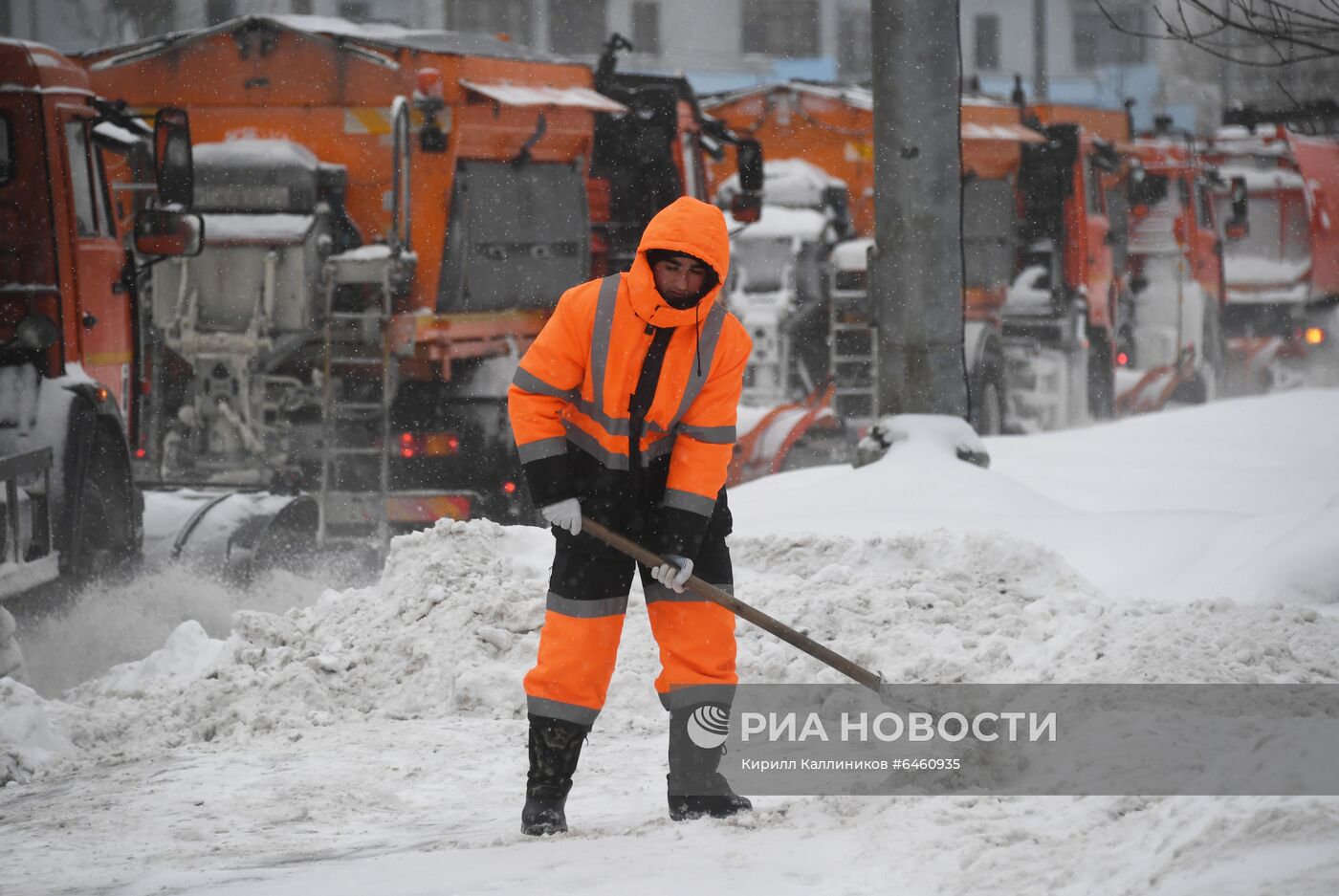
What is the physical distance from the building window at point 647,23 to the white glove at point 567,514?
37.4 meters

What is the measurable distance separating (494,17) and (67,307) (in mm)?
33523

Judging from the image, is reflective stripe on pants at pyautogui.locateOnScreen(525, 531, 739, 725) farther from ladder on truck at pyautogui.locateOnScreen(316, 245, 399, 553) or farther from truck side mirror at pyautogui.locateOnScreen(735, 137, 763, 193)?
truck side mirror at pyautogui.locateOnScreen(735, 137, 763, 193)

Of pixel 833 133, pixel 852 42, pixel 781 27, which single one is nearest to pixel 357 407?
pixel 833 133

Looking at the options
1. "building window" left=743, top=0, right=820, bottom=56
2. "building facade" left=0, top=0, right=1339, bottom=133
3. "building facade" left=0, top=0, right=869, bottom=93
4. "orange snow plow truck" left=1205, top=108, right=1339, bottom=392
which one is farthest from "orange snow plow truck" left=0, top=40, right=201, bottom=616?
"building window" left=743, top=0, right=820, bottom=56

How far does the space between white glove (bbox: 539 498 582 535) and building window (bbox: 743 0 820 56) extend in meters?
37.4

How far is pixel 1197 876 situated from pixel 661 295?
176 cm

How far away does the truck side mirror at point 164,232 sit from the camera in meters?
7.42

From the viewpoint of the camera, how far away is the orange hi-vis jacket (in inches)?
156

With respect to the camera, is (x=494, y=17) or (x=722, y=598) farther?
(x=494, y=17)

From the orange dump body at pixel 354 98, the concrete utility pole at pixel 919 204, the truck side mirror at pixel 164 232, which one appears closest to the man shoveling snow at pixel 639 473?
the concrete utility pole at pixel 919 204

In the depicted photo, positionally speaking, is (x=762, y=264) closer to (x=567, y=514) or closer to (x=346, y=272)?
(x=346, y=272)

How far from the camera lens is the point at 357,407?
9.47 metres

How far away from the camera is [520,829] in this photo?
13.5 ft

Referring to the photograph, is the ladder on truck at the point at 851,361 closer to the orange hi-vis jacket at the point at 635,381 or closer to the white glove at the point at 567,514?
the orange hi-vis jacket at the point at 635,381
